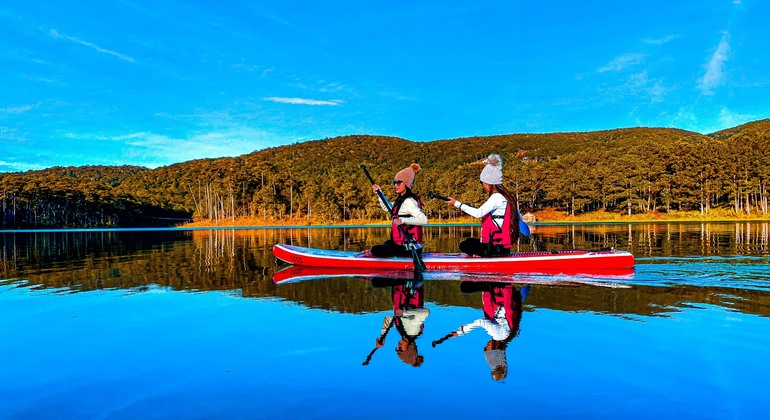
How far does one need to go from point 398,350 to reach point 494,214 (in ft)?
23.5

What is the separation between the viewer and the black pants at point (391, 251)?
1486 centimetres

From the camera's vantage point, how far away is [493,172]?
12688mm

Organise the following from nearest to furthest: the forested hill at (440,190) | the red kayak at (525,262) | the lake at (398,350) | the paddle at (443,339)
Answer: the lake at (398,350)
the paddle at (443,339)
the red kayak at (525,262)
the forested hill at (440,190)

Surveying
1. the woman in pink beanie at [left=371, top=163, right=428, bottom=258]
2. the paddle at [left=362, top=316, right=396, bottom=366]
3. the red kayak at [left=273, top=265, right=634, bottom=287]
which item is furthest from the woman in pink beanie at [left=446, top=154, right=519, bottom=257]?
the paddle at [left=362, top=316, right=396, bottom=366]

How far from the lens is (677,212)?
8556 cm

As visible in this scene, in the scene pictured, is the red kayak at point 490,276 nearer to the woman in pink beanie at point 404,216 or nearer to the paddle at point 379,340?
the woman in pink beanie at point 404,216

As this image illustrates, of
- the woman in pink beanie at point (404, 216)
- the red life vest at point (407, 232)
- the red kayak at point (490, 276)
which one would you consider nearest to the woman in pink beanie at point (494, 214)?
the red kayak at point (490, 276)

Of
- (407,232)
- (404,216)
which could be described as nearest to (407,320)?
(404,216)

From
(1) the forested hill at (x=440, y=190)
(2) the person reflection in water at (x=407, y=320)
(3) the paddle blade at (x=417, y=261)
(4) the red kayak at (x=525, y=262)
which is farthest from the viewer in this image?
(1) the forested hill at (x=440, y=190)

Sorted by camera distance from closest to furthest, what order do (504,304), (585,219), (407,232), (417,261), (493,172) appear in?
(504,304)
(493,172)
(417,261)
(407,232)
(585,219)

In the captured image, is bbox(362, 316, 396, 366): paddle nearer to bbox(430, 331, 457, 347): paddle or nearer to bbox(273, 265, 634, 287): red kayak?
bbox(430, 331, 457, 347): paddle

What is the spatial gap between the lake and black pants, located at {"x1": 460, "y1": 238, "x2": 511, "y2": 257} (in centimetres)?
134

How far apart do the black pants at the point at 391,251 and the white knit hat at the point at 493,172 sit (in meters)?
3.24

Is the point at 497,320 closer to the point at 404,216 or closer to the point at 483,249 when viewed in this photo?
the point at 483,249
